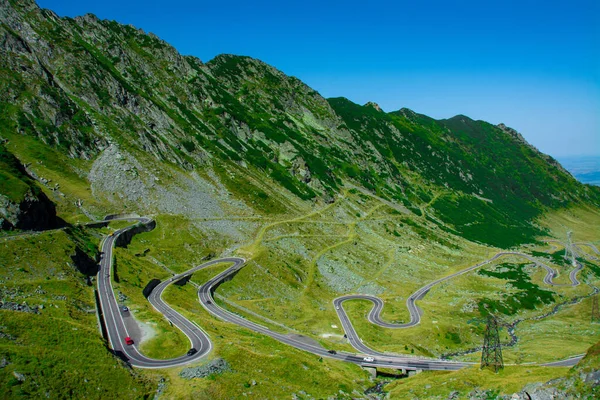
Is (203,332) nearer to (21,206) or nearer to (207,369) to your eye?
(207,369)

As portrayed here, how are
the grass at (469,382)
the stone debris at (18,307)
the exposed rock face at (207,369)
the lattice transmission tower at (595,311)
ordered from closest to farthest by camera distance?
the exposed rock face at (207,369)
the stone debris at (18,307)
the grass at (469,382)
the lattice transmission tower at (595,311)

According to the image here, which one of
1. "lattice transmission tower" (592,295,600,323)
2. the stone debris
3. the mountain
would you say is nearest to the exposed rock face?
the mountain

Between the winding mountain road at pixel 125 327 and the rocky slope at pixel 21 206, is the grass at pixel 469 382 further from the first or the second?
the rocky slope at pixel 21 206

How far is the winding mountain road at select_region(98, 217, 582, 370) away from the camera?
52.4m

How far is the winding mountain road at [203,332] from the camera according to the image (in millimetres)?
52375

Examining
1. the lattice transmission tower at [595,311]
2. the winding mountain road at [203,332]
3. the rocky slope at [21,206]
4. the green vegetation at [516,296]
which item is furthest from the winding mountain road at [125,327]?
the lattice transmission tower at [595,311]

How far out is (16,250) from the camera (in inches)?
2468

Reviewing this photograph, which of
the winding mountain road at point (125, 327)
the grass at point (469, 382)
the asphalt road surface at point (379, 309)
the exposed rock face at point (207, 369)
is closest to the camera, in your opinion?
the exposed rock face at point (207, 369)

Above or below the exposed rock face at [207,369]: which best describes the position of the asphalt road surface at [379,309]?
below

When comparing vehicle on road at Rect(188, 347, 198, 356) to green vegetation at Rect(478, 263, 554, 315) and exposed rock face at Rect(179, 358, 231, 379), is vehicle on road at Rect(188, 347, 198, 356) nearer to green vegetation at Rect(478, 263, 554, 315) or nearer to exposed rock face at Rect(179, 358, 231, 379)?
exposed rock face at Rect(179, 358, 231, 379)

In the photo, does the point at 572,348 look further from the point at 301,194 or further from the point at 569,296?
the point at 301,194

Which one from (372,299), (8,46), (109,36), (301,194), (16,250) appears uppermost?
(109,36)

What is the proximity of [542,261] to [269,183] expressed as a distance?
131 metres

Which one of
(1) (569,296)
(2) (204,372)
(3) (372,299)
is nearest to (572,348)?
(3) (372,299)
